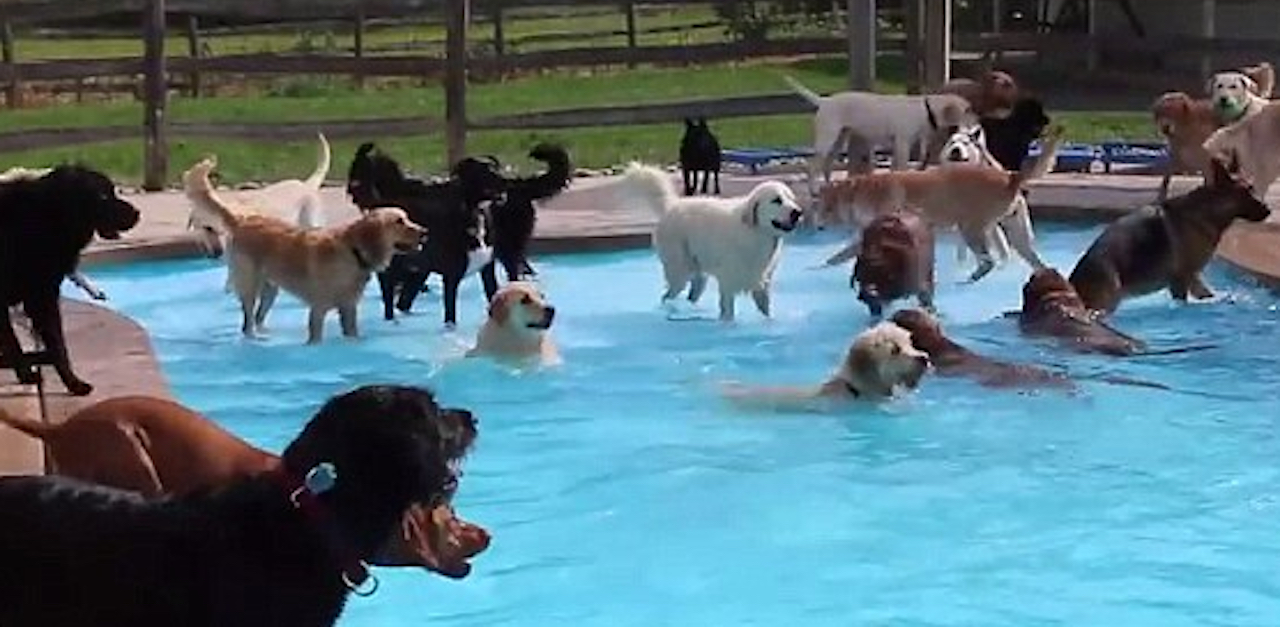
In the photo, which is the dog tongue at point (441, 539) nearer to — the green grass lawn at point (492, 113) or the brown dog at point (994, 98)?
the brown dog at point (994, 98)

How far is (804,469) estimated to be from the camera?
734 cm

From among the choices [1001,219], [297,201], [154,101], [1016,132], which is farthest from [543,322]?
[154,101]

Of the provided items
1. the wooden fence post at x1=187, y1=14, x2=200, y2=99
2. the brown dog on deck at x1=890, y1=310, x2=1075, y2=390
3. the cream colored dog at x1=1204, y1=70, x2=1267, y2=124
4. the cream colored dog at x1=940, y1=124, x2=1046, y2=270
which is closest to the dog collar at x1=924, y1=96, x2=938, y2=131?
the cream colored dog at x1=940, y1=124, x2=1046, y2=270

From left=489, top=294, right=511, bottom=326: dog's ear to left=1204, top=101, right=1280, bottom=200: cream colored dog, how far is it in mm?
4545

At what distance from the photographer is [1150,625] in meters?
5.67

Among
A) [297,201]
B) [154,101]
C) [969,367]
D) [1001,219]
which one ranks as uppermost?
A: [154,101]

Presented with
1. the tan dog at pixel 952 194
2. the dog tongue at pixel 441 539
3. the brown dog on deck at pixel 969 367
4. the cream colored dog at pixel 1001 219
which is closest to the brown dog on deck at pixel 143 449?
the dog tongue at pixel 441 539

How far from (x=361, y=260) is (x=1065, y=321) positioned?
2.90 metres

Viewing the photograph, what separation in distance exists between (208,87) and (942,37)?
1108 centimetres

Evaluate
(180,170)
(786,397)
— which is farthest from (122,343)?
(180,170)

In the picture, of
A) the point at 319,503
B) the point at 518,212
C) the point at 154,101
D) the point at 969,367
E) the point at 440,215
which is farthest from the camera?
the point at 154,101

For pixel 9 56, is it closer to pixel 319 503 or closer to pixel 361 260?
pixel 361 260

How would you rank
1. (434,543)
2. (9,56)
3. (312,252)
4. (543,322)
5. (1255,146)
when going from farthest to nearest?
(9,56)
(1255,146)
(312,252)
(543,322)
(434,543)

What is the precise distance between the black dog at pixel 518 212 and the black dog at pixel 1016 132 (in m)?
3.40
